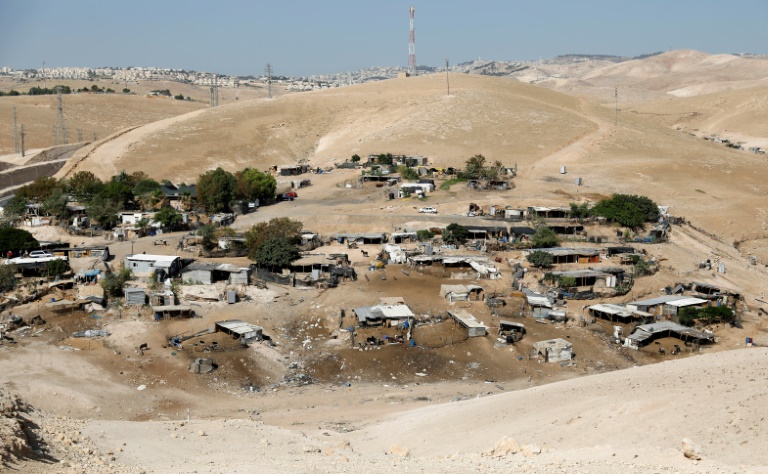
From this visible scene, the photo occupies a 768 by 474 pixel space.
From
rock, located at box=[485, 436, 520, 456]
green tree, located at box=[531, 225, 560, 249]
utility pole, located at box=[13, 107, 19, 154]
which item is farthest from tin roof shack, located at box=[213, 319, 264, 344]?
utility pole, located at box=[13, 107, 19, 154]

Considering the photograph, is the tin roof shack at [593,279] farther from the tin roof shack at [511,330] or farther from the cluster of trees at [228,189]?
the cluster of trees at [228,189]

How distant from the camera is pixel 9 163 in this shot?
78.2 metres

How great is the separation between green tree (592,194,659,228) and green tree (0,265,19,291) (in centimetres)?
3281

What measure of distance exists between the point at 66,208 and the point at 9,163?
3426 centimetres

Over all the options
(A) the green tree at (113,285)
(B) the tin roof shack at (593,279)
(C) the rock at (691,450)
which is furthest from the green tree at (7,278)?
(C) the rock at (691,450)

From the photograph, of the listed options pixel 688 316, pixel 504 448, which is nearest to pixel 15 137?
pixel 688 316

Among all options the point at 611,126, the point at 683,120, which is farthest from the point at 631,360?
the point at 683,120

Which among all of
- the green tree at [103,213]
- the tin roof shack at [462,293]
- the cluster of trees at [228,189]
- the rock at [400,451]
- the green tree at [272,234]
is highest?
the cluster of trees at [228,189]

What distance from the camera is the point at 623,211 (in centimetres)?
4697

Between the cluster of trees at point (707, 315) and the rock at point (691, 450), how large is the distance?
18.1 meters

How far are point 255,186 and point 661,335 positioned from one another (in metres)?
32.2

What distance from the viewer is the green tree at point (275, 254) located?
37.5m

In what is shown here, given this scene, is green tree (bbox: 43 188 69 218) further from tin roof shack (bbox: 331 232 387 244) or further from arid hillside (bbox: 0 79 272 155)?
arid hillside (bbox: 0 79 272 155)

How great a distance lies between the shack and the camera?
118ft
